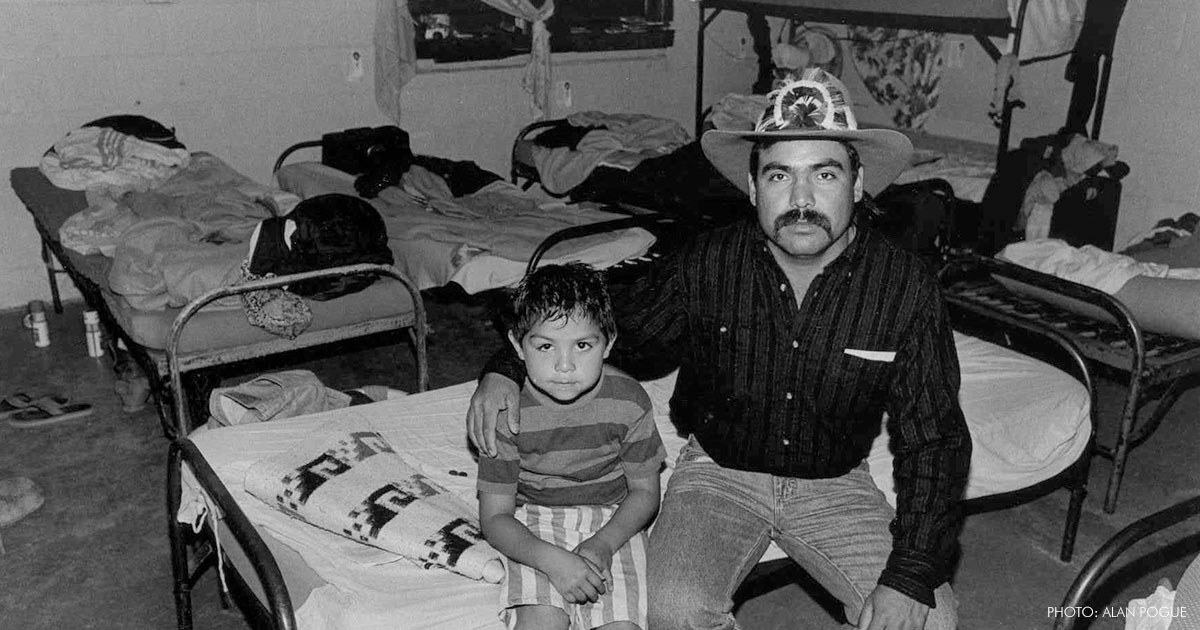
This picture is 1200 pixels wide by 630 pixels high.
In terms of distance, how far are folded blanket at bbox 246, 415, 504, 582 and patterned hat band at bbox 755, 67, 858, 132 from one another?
3.80 ft

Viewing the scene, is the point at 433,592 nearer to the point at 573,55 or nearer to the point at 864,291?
the point at 864,291

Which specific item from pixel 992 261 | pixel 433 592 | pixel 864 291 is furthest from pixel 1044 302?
pixel 433 592

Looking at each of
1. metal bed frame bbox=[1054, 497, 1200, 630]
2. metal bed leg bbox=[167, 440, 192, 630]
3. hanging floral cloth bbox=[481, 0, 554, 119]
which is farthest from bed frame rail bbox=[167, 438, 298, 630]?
hanging floral cloth bbox=[481, 0, 554, 119]

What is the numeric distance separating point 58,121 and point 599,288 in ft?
15.6

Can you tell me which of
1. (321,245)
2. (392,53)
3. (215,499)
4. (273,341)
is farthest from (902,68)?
(215,499)

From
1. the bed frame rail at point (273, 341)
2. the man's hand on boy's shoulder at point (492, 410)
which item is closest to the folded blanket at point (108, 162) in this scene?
the bed frame rail at point (273, 341)

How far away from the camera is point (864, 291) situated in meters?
2.30

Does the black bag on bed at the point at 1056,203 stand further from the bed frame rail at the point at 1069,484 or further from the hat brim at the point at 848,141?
the hat brim at the point at 848,141

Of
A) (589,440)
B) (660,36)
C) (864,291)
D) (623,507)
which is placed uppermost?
(660,36)

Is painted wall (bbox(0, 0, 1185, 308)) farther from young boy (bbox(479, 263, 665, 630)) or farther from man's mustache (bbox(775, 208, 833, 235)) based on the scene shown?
man's mustache (bbox(775, 208, 833, 235))

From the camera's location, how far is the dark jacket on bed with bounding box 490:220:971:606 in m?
2.18

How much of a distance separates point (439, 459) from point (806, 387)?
1168 mm

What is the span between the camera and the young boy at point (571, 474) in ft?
6.94

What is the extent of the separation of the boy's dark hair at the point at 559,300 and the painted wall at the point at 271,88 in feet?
15.0
